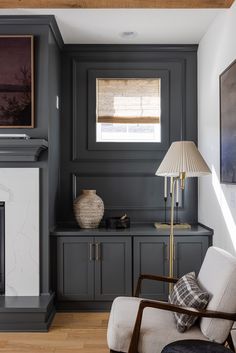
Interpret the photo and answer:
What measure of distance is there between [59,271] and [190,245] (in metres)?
1.27

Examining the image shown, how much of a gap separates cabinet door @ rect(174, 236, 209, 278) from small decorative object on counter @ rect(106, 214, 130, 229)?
55 centimetres

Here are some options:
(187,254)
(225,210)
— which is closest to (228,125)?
(225,210)

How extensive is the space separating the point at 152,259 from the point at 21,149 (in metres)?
1.59

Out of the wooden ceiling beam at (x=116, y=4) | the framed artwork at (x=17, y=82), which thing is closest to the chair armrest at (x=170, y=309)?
the framed artwork at (x=17, y=82)

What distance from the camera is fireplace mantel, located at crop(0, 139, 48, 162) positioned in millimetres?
3264

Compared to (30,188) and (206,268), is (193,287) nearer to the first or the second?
(206,268)

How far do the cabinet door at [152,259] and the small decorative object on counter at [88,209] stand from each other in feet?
1.52

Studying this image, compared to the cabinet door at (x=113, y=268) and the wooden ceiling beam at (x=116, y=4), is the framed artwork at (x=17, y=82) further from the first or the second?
the cabinet door at (x=113, y=268)

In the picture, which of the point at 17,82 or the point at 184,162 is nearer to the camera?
the point at 184,162

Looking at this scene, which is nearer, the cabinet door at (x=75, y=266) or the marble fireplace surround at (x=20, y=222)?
the marble fireplace surround at (x=20, y=222)

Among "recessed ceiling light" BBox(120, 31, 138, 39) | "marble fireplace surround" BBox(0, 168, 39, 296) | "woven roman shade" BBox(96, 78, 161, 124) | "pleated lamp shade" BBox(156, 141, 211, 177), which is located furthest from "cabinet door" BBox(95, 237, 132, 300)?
"recessed ceiling light" BBox(120, 31, 138, 39)

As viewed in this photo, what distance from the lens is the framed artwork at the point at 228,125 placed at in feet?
9.44

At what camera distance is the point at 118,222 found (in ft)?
12.6

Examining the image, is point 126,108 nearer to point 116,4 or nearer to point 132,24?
point 132,24
